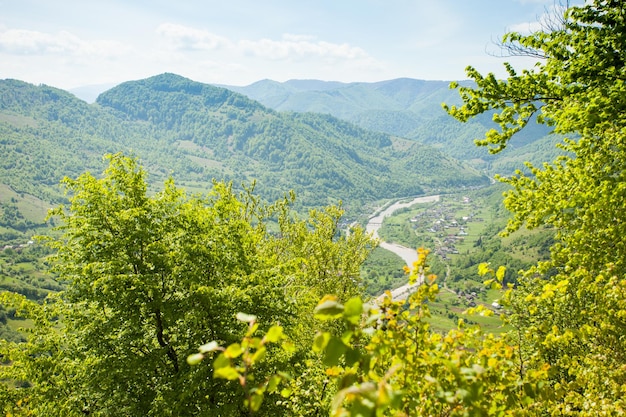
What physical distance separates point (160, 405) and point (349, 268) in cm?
1568

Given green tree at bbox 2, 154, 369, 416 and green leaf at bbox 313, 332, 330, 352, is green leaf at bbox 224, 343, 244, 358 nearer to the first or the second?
green leaf at bbox 313, 332, 330, 352

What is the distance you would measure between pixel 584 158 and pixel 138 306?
14.1 metres

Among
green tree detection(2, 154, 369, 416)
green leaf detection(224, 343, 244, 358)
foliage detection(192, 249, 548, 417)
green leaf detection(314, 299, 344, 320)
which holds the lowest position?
green tree detection(2, 154, 369, 416)

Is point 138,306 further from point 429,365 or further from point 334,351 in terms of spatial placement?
point 334,351

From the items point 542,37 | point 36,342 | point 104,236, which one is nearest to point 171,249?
point 104,236

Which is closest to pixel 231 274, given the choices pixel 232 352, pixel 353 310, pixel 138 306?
pixel 138 306

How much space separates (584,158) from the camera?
1135 centimetres

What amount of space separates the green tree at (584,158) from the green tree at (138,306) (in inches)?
322

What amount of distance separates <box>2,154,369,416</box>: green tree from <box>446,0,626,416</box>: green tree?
819 centimetres

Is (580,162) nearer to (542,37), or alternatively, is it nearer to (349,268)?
(542,37)

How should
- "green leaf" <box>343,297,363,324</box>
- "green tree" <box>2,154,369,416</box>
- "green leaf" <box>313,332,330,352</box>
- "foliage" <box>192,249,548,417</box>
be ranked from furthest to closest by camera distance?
"green tree" <box>2,154,369,416</box>, "foliage" <box>192,249,548,417</box>, "green leaf" <box>313,332,330,352</box>, "green leaf" <box>343,297,363,324</box>

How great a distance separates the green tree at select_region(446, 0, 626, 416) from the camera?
813 cm

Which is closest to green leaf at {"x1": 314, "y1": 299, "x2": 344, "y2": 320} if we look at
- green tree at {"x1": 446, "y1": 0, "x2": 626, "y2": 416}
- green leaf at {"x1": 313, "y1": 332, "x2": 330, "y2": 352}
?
green leaf at {"x1": 313, "y1": 332, "x2": 330, "y2": 352}

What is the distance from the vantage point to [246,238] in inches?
571
